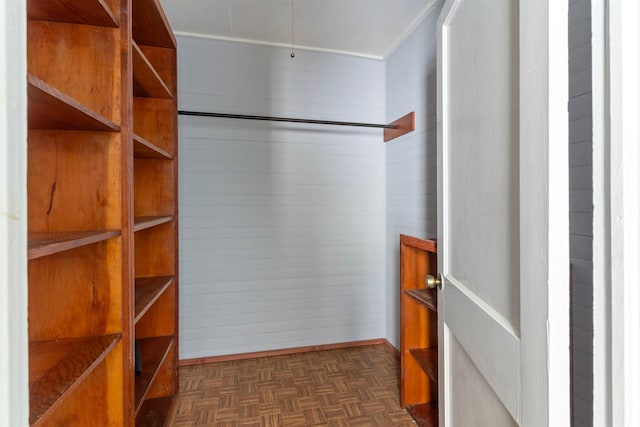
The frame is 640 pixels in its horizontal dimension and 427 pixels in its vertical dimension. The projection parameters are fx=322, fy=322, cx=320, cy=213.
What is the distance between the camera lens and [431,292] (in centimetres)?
193

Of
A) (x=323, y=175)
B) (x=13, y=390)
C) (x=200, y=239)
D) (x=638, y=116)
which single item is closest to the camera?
(x=13, y=390)

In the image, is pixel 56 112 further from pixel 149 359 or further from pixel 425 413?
pixel 425 413

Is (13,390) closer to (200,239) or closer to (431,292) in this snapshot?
(431,292)

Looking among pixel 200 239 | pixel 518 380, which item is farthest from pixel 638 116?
pixel 200 239

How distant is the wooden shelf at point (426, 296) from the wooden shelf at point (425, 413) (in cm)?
63

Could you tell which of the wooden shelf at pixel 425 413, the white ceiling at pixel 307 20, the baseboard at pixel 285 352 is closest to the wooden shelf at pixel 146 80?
the white ceiling at pixel 307 20

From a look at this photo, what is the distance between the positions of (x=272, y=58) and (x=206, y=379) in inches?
97.6

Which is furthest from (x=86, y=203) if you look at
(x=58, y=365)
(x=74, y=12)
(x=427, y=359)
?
(x=427, y=359)

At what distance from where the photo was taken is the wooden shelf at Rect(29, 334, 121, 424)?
Result: 0.80m

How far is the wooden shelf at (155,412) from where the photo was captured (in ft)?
5.72

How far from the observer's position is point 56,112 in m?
0.94

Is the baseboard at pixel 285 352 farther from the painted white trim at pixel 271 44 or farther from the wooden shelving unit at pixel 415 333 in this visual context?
the painted white trim at pixel 271 44

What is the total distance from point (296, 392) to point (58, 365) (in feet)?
4.92

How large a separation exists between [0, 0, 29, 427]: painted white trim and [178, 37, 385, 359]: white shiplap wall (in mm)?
2165
